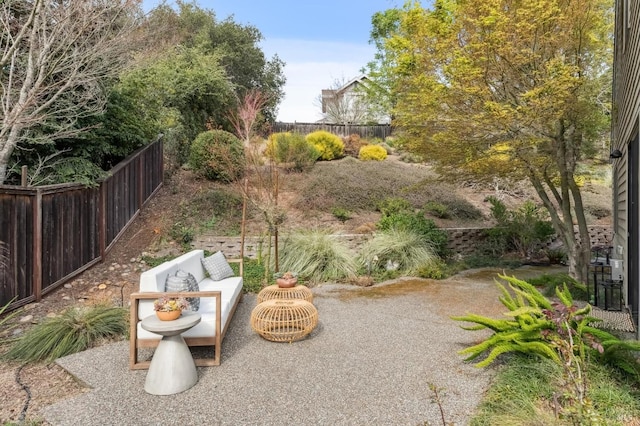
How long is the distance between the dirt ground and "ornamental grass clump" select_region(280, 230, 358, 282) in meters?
1.82

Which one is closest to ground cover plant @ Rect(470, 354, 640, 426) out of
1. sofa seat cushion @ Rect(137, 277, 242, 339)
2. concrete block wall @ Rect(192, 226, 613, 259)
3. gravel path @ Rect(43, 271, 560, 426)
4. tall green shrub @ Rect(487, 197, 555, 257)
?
gravel path @ Rect(43, 271, 560, 426)

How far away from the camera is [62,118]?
6637 mm

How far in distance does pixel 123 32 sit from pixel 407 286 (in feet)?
20.8

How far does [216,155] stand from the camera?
10242mm

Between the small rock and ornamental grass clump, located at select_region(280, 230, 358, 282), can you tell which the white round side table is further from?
ornamental grass clump, located at select_region(280, 230, 358, 282)

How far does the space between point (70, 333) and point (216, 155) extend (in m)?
6.78

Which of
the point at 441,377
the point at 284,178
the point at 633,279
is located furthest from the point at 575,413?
the point at 284,178

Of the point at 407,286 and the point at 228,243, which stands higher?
the point at 228,243

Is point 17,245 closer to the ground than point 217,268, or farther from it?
farther from it

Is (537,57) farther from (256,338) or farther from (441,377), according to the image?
(256,338)

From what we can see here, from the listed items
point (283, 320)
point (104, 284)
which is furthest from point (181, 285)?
point (104, 284)

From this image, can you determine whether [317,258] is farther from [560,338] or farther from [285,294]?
[560,338]

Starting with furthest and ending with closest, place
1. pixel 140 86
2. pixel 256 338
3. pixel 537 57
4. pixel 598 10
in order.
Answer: pixel 140 86 → pixel 598 10 → pixel 537 57 → pixel 256 338

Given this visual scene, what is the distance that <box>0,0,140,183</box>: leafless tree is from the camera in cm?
558
